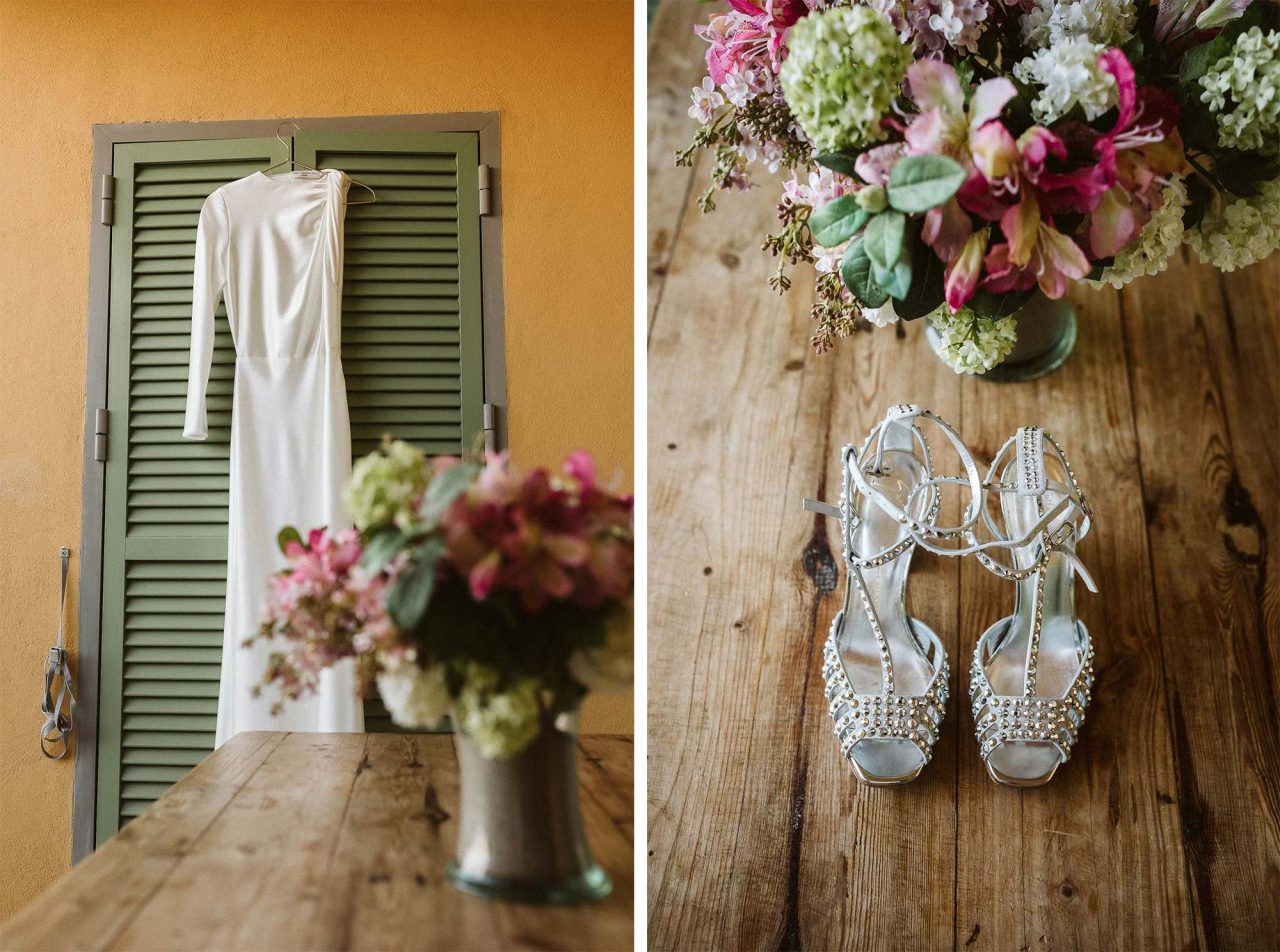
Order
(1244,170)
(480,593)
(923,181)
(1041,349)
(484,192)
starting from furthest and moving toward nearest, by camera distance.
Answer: (1041,349), (484,192), (1244,170), (923,181), (480,593)

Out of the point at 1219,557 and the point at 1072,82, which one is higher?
the point at 1072,82

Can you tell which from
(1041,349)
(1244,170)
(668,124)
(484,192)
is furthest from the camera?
(668,124)

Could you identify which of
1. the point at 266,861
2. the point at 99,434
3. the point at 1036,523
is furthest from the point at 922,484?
the point at 99,434

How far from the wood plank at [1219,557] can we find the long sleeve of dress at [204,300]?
824mm

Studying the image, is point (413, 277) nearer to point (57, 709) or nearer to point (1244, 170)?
point (57, 709)

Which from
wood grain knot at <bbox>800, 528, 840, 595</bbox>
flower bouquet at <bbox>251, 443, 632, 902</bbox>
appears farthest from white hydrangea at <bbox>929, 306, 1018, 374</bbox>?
flower bouquet at <bbox>251, 443, 632, 902</bbox>

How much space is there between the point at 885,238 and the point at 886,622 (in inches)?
13.7

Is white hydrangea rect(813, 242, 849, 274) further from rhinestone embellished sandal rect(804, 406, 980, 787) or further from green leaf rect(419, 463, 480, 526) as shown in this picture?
green leaf rect(419, 463, 480, 526)

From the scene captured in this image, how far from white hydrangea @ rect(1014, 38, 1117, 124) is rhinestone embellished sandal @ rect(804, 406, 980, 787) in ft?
0.88

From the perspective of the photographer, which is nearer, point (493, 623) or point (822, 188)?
point (493, 623)

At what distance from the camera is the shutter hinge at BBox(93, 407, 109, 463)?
0.74 meters

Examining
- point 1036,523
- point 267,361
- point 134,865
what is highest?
point 267,361

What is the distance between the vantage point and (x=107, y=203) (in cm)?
75

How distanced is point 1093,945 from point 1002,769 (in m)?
0.13
